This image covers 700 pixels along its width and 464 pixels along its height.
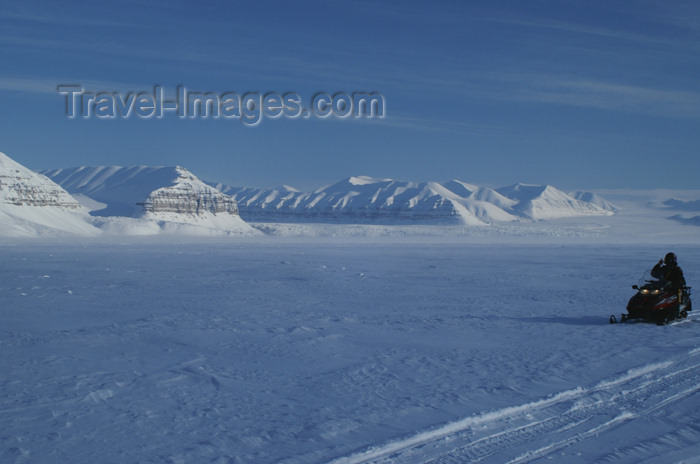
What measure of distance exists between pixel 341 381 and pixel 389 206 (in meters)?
116

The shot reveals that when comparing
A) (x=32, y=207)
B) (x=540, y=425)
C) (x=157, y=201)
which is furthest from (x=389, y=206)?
(x=540, y=425)

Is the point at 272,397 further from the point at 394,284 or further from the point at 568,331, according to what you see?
the point at 394,284

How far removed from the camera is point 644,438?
4.07 metres

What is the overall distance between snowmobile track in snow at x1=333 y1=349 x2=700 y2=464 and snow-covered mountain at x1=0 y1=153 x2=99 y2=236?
50317 millimetres

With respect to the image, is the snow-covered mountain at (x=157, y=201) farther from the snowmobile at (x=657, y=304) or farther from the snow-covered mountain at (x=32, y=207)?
the snowmobile at (x=657, y=304)

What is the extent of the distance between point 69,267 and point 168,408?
1687 cm

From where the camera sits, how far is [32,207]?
5828cm

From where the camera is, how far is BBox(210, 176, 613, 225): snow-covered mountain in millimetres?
113438

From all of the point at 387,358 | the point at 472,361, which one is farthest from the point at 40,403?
the point at 472,361

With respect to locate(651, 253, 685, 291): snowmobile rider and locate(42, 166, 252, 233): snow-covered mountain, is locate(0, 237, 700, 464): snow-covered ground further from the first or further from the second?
locate(42, 166, 252, 233): snow-covered mountain

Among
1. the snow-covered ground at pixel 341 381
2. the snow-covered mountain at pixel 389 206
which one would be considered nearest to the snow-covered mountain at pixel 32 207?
the snow-covered ground at pixel 341 381

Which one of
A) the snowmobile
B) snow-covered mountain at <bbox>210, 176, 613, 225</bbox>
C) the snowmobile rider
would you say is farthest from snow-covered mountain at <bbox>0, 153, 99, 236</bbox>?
snow-covered mountain at <bbox>210, 176, 613, 225</bbox>

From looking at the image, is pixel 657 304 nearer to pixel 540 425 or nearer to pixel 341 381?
pixel 540 425

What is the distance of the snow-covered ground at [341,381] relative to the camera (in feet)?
13.0
